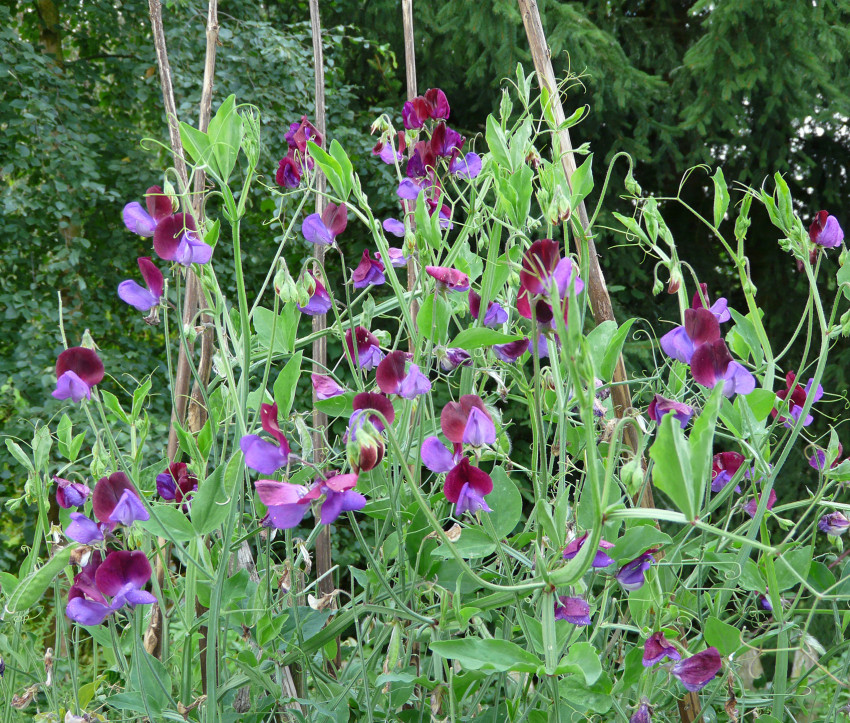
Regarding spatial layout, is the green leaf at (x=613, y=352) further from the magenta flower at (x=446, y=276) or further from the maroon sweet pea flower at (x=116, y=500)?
the maroon sweet pea flower at (x=116, y=500)

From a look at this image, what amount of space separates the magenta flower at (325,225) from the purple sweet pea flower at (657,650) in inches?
18.3

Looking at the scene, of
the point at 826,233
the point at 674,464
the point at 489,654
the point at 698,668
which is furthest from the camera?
Result: the point at 826,233

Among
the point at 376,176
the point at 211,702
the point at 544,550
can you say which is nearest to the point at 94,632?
the point at 211,702

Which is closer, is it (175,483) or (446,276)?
(446,276)

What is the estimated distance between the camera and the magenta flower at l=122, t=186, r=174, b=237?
0.68m

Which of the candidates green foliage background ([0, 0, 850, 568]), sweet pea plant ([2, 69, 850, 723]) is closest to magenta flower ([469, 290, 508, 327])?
sweet pea plant ([2, 69, 850, 723])

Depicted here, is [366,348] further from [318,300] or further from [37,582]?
[37,582]

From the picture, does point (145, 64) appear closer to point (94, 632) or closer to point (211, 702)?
point (94, 632)

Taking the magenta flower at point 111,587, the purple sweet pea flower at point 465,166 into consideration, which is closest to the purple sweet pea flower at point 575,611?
the magenta flower at point 111,587

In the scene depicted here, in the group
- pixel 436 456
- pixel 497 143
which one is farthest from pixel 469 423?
pixel 497 143

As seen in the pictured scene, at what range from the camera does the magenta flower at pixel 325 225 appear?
75 centimetres

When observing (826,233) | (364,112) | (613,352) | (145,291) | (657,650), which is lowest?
(364,112)

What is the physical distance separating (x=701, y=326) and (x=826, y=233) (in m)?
0.23

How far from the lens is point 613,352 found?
0.63 meters
